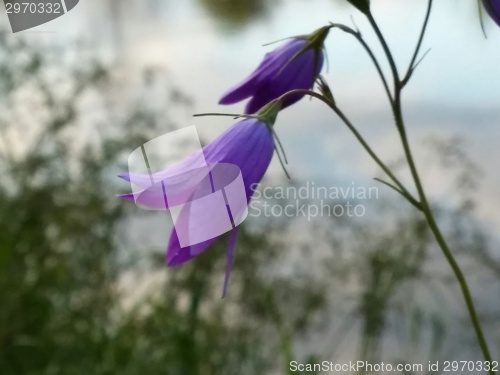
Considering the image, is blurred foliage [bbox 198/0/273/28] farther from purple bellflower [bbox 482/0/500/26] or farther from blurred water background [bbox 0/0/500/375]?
purple bellflower [bbox 482/0/500/26]

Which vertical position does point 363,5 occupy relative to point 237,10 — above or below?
above

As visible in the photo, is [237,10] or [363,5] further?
[237,10]

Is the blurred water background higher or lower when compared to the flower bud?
lower

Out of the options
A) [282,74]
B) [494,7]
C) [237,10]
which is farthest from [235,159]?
[237,10]

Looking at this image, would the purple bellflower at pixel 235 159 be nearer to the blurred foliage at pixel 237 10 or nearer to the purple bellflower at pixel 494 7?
the purple bellflower at pixel 494 7

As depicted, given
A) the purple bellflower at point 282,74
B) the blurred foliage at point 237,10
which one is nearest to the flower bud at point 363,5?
the purple bellflower at point 282,74

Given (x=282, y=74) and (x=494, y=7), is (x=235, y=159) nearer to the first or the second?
(x=282, y=74)

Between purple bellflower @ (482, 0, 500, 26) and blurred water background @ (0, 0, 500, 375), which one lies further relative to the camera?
blurred water background @ (0, 0, 500, 375)

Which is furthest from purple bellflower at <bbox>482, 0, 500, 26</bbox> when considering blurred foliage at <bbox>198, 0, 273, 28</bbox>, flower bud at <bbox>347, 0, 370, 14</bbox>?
blurred foliage at <bbox>198, 0, 273, 28</bbox>

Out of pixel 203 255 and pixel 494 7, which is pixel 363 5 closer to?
pixel 494 7
